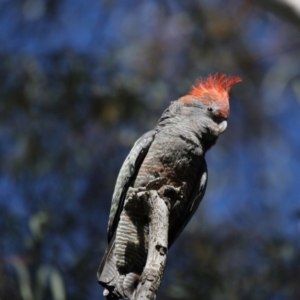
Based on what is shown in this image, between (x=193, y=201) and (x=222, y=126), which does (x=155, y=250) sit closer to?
(x=193, y=201)

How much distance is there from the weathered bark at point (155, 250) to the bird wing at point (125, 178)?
0.92 ft

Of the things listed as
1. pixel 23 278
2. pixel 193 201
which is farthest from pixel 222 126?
pixel 23 278

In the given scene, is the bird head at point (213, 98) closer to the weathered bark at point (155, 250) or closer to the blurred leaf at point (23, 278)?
the weathered bark at point (155, 250)

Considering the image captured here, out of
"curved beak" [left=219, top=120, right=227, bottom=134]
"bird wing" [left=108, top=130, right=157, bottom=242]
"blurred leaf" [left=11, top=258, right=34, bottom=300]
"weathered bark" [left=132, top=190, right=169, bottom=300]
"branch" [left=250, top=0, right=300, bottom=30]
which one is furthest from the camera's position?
"blurred leaf" [left=11, top=258, right=34, bottom=300]

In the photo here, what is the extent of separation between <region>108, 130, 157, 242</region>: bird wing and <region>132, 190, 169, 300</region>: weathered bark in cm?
28

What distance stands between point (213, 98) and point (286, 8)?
2.79 feet

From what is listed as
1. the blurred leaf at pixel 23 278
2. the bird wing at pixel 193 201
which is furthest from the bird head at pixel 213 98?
the blurred leaf at pixel 23 278

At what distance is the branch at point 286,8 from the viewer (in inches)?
165

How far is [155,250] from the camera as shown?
2.81 m

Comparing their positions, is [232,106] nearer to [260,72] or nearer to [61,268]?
[260,72]

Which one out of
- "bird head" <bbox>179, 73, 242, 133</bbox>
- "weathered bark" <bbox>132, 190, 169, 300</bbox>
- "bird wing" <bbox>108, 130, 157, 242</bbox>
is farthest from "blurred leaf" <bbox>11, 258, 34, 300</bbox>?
"weathered bark" <bbox>132, 190, 169, 300</bbox>

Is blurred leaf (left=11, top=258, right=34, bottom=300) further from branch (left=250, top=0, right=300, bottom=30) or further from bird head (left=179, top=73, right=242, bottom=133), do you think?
branch (left=250, top=0, right=300, bottom=30)

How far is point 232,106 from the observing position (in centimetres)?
731

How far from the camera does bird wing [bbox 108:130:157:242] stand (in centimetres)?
341
